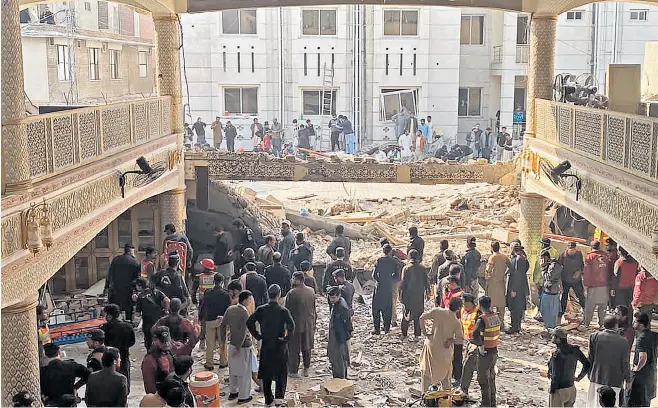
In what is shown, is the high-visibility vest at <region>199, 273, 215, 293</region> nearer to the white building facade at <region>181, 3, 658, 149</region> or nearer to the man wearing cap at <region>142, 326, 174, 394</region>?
the man wearing cap at <region>142, 326, 174, 394</region>

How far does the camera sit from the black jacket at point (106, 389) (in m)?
6.72

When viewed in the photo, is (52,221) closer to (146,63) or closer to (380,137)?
(380,137)

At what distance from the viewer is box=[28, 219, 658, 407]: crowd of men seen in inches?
297

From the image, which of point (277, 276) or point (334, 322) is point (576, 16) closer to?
point (277, 276)

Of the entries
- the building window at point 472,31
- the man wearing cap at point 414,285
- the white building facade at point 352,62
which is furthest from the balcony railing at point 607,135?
the building window at point 472,31

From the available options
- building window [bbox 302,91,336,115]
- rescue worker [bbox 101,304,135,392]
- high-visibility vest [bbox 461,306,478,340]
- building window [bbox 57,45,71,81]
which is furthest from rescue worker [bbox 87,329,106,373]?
building window [bbox 302,91,336,115]

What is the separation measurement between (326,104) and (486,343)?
18410 millimetres

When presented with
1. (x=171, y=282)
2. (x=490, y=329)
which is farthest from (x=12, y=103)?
(x=490, y=329)

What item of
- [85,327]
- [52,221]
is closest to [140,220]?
[85,327]

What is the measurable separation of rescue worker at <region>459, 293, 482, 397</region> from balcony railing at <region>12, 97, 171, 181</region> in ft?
15.5

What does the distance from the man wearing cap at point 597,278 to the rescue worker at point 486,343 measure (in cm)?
306

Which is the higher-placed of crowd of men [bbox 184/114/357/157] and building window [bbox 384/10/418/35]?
building window [bbox 384/10/418/35]

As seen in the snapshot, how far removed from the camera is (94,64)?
82.4 feet

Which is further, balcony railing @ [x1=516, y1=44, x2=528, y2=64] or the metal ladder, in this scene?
balcony railing @ [x1=516, y1=44, x2=528, y2=64]
